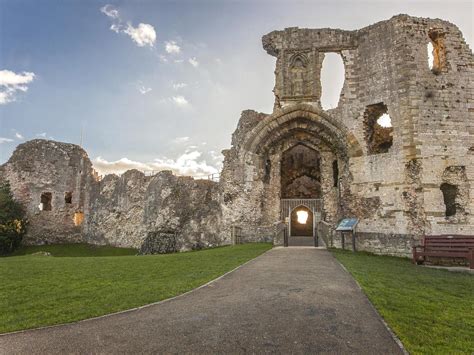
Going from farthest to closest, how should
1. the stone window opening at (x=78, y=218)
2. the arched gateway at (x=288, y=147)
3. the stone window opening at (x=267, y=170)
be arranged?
the stone window opening at (x=78, y=218) → the stone window opening at (x=267, y=170) → the arched gateway at (x=288, y=147)

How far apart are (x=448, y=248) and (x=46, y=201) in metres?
27.2

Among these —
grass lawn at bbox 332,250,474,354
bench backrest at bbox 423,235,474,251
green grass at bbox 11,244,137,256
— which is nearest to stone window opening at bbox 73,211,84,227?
green grass at bbox 11,244,137,256

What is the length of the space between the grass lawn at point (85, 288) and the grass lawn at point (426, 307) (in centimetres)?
345

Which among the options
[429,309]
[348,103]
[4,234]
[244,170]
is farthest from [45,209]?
[429,309]

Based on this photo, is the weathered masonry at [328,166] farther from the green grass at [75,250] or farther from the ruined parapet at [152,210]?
the green grass at [75,250]

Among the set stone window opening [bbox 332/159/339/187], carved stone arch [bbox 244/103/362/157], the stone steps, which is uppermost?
carved stone arch [bbox 244/103/362/157]

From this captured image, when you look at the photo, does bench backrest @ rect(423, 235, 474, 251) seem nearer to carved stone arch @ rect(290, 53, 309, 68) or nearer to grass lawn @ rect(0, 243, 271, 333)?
grass lawn @ rect(0, 243, 271, 333)

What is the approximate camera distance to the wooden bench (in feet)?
33.4

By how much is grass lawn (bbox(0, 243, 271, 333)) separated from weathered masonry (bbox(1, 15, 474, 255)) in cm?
870

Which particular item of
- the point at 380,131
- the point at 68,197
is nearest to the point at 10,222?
the point at 68,197

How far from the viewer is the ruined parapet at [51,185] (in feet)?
84.1

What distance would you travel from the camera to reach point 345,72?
57.8 ft

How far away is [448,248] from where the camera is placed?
10.7m

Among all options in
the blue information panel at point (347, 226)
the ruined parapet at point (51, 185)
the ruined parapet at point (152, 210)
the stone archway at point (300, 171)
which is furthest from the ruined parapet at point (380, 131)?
the ruined parapet at point (51, 185)
